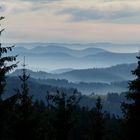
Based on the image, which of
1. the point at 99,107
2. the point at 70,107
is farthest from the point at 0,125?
the point at 99,107

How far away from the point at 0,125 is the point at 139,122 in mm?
7446

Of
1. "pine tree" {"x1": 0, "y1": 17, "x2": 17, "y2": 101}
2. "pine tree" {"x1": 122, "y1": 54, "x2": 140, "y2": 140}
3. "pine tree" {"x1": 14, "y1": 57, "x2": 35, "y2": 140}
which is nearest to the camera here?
"pine tree" {"x1": 0, "y1": 17, "x2": 17, "y2": 101}

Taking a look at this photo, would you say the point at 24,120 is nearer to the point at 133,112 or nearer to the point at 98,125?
the point at 133,112

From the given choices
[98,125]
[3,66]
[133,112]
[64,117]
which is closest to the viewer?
[3,66]

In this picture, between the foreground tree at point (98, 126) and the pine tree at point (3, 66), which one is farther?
the foreground tree at point (98, 126)

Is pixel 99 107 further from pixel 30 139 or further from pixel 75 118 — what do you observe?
pixel 30 139

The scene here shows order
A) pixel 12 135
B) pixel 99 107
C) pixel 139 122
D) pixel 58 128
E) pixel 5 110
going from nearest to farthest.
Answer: pixel 5 110
pixel 139 122
pixel 12 135
pixel 58 128
pixel 99 107

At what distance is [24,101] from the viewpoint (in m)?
31.5

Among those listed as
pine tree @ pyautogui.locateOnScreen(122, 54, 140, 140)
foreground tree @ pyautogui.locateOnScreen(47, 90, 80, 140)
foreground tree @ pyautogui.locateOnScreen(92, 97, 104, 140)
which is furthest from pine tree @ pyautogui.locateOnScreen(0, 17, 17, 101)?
foreground tree @ pyautogui.locateOnScreen(92, 97, 104, 140)

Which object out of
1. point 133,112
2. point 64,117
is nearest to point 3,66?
point 133,112

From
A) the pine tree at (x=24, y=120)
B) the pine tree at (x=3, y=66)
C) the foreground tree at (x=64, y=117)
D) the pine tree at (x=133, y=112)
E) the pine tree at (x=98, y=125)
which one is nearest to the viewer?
the pine tree at (x=3, y=66)

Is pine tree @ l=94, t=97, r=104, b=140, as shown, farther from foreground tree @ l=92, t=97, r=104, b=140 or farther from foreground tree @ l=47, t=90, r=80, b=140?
foreground tree @ l=47, t=90, r=80, b=140

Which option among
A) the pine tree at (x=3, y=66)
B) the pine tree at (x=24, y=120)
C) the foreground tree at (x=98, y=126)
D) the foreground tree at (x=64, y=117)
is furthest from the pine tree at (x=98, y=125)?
the pine tree at (x=3, y=66)

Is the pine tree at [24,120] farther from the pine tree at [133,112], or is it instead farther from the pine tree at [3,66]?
the pine tree at [133,112]
